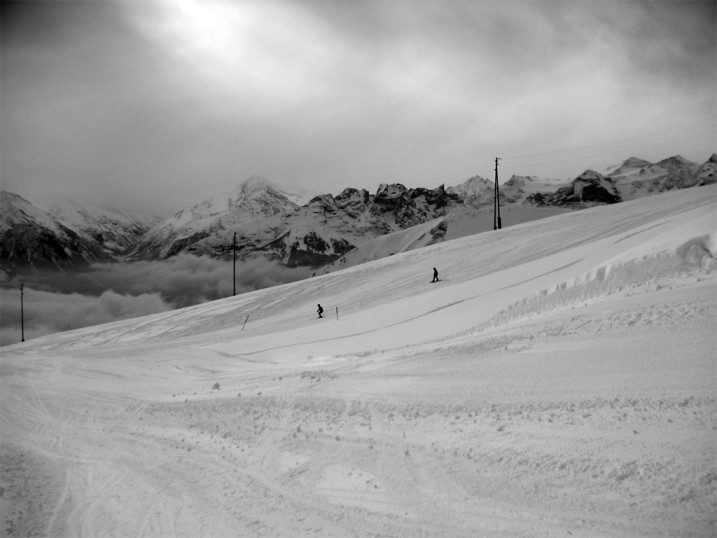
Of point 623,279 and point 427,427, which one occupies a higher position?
point 623,279

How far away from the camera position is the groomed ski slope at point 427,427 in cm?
855

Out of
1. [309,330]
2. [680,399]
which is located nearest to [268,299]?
[309,330]

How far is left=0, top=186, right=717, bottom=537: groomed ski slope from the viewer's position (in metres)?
8.55

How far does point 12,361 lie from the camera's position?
1182 inches

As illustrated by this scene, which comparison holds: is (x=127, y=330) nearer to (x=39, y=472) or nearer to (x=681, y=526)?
(x=39, y=472)

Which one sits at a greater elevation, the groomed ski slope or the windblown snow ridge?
the windblown snow ridge

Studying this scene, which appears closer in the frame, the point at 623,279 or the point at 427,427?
the point at 427,427

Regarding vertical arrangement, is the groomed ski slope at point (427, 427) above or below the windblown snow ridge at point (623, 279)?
below

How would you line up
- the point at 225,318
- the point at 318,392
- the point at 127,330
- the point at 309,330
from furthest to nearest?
1. the point at 127,330
2. the point at 225,318
3. the point at 309,330
4. the point at 318,392

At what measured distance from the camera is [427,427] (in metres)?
11.6

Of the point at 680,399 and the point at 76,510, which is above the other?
the point at 680,399

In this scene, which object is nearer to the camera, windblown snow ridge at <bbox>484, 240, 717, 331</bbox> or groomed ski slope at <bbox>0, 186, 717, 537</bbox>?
groomed ski slope at <bbox>0, 186, 717, 537</bbox>

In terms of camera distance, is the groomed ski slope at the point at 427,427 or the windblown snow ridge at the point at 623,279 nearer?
the groomed ski slope at the point at 427,427

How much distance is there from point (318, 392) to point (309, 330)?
1377cm
